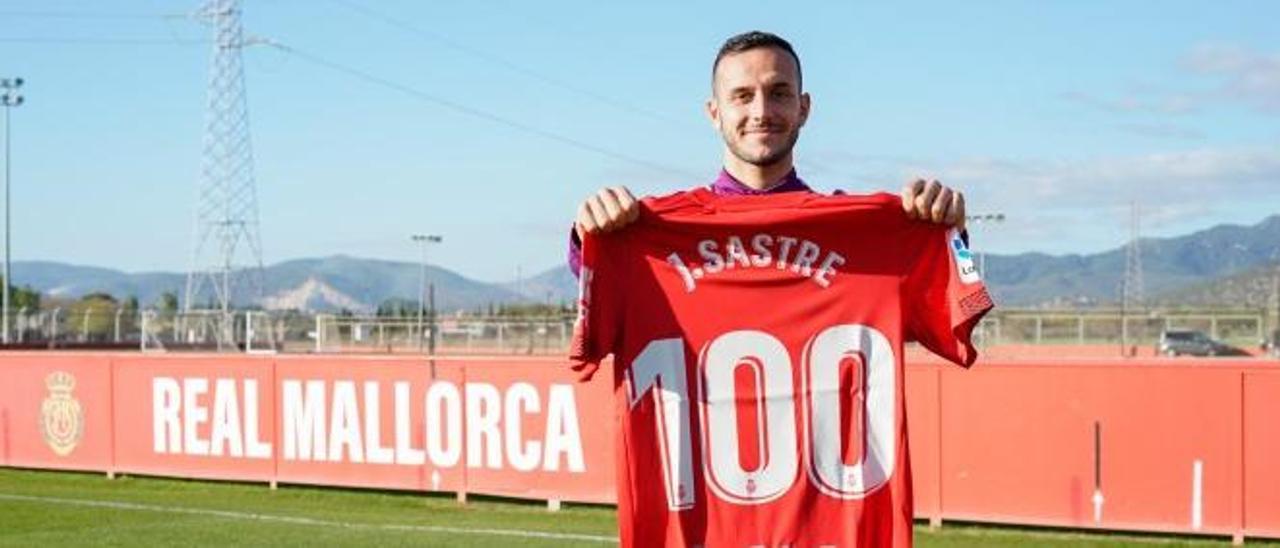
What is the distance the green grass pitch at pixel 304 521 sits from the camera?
15070mm

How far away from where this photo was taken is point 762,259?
4.45m

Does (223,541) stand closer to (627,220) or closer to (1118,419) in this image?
(1118,419)

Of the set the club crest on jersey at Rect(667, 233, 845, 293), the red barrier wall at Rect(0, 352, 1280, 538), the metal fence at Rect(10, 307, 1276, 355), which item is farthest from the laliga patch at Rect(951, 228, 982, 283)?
the metal fence at Rect(10, 307, 1276, 355)

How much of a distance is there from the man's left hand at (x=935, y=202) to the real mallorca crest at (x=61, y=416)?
65.0ft

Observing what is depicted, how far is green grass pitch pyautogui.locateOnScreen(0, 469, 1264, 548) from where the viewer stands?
49.4ft

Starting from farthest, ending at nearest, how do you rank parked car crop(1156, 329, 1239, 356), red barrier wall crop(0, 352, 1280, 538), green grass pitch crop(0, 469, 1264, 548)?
parked car crop(1156, 329, 1239, 356) → red barrier wall crop(0, 352, 1280, 538) → green grass pitch crop(0, 469, 1264, 548)

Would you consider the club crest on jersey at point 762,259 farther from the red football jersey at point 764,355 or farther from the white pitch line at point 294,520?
the white pitch line at point 294,520

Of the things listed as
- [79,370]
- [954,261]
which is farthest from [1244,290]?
[954,261]

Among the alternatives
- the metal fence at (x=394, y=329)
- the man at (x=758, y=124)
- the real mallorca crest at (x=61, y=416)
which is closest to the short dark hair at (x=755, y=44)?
the man at (x=758, y=124)

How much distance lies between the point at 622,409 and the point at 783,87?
911mm

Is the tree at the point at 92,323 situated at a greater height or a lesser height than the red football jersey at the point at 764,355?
lesser

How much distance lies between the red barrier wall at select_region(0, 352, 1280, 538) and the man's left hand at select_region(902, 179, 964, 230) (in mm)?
11994

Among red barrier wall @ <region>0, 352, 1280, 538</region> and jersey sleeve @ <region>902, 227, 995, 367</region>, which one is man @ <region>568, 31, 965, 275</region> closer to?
jersey sleeve @ <region>902, 227, 995, 367</region>

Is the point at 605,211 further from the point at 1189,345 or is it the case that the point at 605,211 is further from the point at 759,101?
the point at 1189,345
